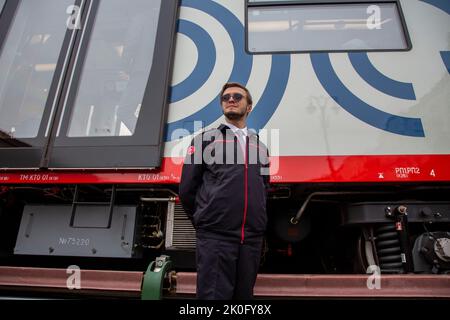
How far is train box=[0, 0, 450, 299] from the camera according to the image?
2096 millimetres

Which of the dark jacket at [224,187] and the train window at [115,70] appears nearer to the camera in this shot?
the dark jacket at [224,187]

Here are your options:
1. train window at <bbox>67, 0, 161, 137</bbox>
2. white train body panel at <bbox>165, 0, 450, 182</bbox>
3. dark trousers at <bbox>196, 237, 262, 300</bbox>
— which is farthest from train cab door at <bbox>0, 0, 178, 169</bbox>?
dark trousers at <bbox>196, 237, 262, 300</bbox>

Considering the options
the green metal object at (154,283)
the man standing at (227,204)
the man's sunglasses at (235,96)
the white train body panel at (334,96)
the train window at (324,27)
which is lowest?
the green metal object at (154,283)

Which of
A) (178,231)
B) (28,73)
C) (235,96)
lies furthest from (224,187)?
(28,73)

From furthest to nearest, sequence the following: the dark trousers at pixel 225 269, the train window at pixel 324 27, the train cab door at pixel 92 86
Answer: the train window at pixel 324 27
the train cab door at pixel 92 86
the dark trousers at pixel 225 269

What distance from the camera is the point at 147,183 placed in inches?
88.6

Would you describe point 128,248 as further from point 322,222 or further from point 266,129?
point 322,222

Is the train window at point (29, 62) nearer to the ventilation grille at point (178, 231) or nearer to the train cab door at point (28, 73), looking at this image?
the train cab door at point (28, 73)

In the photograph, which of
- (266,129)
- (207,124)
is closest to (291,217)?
(266,129)

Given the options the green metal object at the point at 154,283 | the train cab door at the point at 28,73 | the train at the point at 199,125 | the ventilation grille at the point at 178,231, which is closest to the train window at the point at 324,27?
the train at the point at 199,125

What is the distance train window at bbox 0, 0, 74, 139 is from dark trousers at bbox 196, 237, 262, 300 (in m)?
1.70

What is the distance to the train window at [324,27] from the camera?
7.93ft

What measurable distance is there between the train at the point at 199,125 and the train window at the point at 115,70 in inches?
0.4

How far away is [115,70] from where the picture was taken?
244 centimetres
